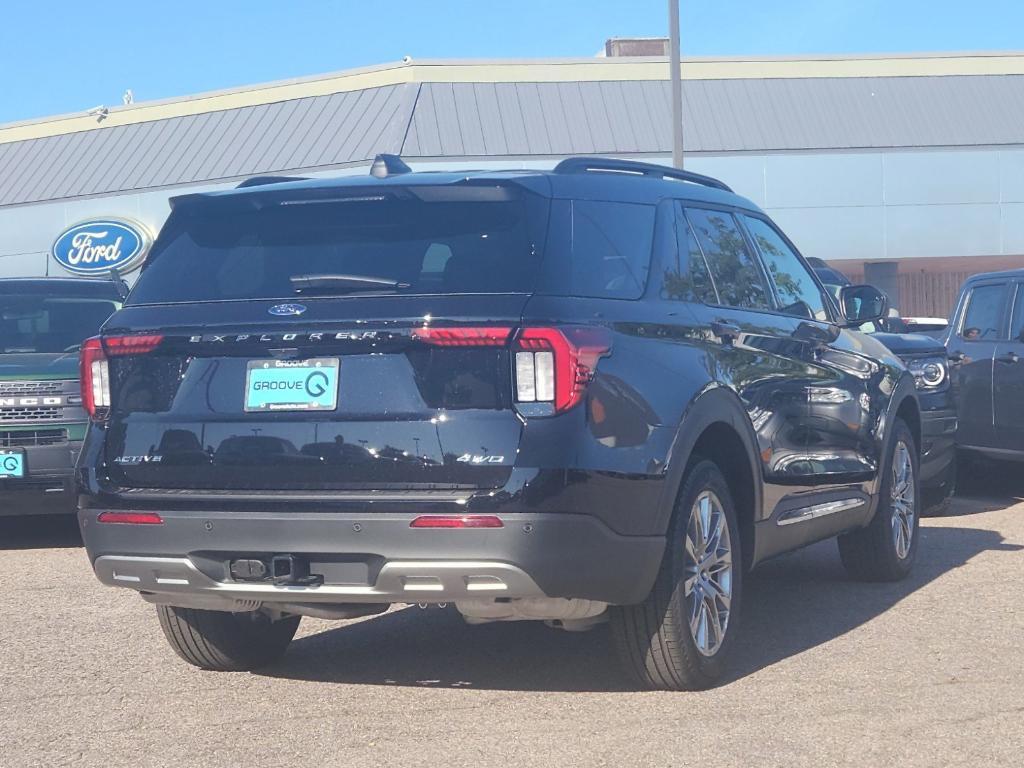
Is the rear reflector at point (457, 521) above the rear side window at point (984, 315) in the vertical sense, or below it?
below

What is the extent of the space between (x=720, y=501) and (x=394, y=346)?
1506 millimetres

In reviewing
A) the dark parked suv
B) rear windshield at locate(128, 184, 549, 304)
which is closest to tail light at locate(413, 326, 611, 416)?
rear windshield at locate(128, 184, 549, 304)

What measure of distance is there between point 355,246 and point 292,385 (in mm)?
535

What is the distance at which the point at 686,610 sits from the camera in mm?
5332

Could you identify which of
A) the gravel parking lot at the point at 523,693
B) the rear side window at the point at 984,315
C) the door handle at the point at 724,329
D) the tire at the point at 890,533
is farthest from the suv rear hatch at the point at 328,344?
the rear side window at the point at 984,315

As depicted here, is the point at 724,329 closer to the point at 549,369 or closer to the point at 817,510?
the point at 817,510

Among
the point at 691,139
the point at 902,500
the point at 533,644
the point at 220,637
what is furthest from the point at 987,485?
the point at 691,139

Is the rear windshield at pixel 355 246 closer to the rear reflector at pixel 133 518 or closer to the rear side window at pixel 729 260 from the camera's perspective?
the rear reflector at pixel 133 518

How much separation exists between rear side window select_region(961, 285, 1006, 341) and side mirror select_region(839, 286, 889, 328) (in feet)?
12.3

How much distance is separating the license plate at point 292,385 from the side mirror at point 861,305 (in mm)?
3575

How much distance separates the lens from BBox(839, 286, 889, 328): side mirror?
7672 mm

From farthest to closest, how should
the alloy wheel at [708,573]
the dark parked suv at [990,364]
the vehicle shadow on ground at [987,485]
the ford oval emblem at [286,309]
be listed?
the vehicle shadow on ground at [987,485] → the dark parked suv at [990,364] → the alloy wheel at [708,573] → the ford oval emblem at [286,309]

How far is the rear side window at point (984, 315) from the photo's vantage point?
36.7ft

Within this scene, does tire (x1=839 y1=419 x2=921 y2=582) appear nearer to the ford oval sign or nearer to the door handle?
the door handle
